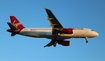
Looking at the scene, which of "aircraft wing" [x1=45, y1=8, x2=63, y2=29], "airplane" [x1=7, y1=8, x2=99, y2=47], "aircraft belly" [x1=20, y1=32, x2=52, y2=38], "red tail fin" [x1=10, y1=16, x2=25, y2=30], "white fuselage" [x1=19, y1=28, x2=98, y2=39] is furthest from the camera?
"red tail fin" [x1=10, y1=16, x2=25, y2=30]

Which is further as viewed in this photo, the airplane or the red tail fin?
the red tail fin

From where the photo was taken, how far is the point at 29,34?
91312mm

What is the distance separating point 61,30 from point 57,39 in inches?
216

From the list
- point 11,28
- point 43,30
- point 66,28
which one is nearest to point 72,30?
point 66,28

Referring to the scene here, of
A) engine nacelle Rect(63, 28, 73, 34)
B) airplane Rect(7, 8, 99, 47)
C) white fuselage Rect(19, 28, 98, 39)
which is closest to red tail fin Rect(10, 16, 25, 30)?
airplane Rect(7, 8, 99, 47)

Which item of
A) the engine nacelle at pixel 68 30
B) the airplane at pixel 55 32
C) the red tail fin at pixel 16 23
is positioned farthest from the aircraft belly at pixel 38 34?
the engine nacelle at pixel 68 30

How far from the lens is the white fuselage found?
89.3 metres

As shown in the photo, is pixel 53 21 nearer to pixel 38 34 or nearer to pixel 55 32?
pixel 55 32

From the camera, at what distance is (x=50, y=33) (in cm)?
8938

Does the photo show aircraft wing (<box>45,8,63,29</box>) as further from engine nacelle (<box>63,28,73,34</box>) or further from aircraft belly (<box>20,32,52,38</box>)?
aircraft belly (<box>20,32,52,38</box>)

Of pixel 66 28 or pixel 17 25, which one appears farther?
pixel 17 25

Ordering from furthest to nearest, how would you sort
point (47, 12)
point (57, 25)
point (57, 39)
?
point (57, 39)
point (57, 25)
point (47, 12)

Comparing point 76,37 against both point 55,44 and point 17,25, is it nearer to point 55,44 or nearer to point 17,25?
point 55,44

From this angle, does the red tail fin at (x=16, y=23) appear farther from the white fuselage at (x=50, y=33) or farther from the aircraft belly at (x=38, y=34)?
Result: the aircraft belly at (x=38, y=34)
